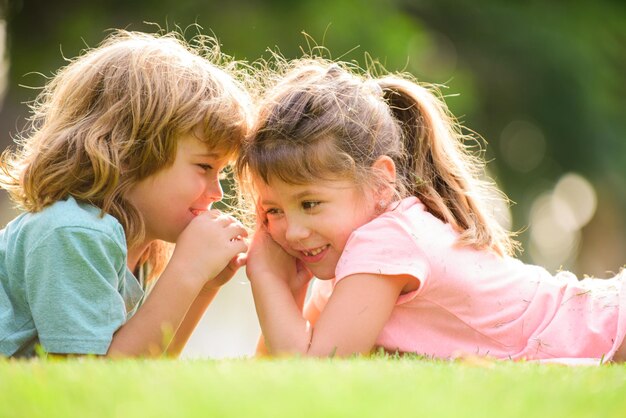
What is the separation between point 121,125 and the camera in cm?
452

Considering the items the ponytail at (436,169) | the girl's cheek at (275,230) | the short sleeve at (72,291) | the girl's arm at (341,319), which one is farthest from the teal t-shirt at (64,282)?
the ponytail at (436,169)

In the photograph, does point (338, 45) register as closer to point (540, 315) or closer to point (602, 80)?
point (602, 80)

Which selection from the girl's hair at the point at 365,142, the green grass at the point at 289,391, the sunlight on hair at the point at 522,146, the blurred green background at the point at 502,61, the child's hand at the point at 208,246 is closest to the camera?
the green grass at the point at 289,391

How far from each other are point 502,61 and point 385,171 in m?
14.0

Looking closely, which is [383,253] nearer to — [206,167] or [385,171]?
[385,171]

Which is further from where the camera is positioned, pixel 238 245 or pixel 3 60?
pixel 3 60

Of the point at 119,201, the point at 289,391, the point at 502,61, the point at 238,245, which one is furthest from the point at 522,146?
the point at 289,391

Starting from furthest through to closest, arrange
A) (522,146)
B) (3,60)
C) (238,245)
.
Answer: (522,146) < (3,60) < (238,245)

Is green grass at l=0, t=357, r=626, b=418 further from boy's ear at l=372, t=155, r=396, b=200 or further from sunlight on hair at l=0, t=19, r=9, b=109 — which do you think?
sunlight on hair at l=0, t=19, r=9, b=109

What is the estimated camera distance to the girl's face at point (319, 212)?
14.6 feet

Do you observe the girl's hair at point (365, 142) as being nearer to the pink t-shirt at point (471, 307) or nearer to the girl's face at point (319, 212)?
the girl's face at point (319, 212)

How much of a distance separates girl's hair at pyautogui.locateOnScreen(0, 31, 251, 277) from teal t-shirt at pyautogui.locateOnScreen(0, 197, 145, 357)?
153mm

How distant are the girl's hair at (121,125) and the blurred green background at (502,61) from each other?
952 cm

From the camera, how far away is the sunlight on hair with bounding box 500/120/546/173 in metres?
18.5
